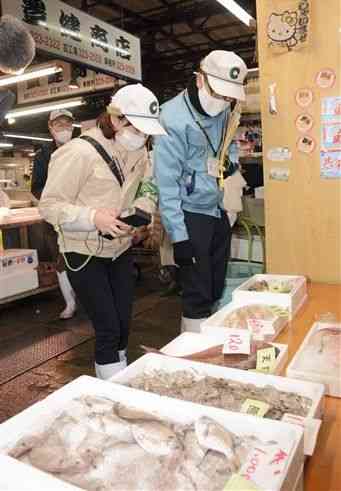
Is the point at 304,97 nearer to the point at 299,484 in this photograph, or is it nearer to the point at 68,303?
the point at 299,484

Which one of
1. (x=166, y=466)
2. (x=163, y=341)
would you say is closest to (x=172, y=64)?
(x=163, y=341)

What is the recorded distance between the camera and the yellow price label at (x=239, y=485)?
689 mm

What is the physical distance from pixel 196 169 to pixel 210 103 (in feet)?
1.02

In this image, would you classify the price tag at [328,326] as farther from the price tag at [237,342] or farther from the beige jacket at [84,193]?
the beige jacket at [84,193]

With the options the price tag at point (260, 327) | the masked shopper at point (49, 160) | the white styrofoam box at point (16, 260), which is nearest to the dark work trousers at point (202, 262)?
the price tag at point (260, 327)

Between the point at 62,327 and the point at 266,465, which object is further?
the point at 62,327

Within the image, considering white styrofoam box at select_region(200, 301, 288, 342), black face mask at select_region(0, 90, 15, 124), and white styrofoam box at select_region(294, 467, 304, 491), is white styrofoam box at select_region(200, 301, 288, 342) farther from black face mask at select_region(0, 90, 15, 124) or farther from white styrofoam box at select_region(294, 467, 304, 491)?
black face mask at select_region(0, 90, 15, 124)

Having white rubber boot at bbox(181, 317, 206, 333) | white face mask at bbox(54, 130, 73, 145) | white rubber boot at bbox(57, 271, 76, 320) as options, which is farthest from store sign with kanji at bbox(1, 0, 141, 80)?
white rubber boot at bbox(181, 317, 206, 333)

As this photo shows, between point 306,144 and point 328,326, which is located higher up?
point 306,144

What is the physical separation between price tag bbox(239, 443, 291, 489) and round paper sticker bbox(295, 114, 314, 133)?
5.86 feet

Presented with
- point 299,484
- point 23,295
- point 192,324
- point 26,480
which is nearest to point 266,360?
point 299,484

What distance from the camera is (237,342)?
1.37 metres

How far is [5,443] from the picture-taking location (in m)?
0.86

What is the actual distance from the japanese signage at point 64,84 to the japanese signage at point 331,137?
556 centimetres
